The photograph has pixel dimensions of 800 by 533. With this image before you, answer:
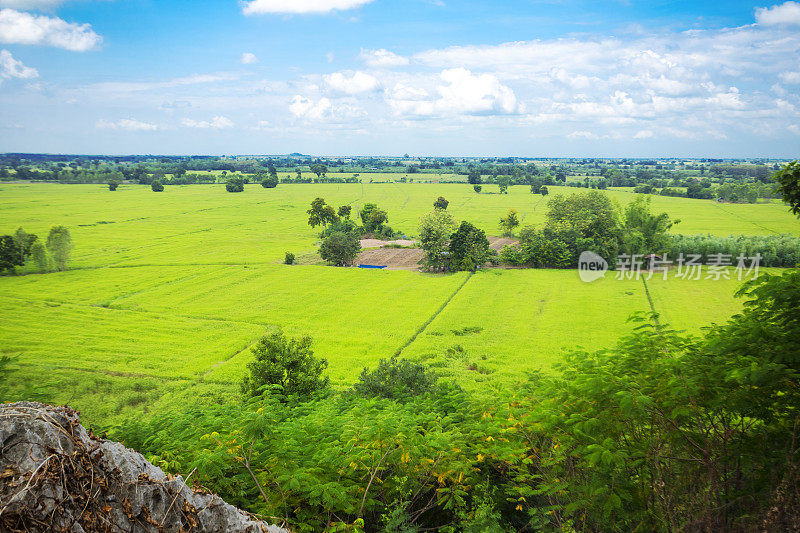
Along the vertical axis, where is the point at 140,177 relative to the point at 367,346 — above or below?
above

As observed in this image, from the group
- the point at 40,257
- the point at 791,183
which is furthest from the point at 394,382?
the point at 40,257

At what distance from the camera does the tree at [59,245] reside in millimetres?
56719

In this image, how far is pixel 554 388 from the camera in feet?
39.0

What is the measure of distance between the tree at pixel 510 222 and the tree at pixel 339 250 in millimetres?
33619

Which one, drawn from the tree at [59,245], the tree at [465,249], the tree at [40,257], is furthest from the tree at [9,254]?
the tree at [465,249]

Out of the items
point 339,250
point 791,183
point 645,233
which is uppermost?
point 791,183

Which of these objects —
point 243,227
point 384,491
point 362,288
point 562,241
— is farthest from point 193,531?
point 243,227

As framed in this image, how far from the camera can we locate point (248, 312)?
145ft

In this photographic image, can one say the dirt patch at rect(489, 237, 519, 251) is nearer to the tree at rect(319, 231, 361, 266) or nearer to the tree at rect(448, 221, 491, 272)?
the tree at rect(448, 221, 491, 272)

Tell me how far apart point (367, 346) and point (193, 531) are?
3117cm

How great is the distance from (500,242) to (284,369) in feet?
210

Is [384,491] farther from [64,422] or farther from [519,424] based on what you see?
[64,422]

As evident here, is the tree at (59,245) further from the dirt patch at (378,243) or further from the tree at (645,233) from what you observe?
the tree at (645,233)

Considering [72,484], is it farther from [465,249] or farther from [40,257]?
[40,257]
